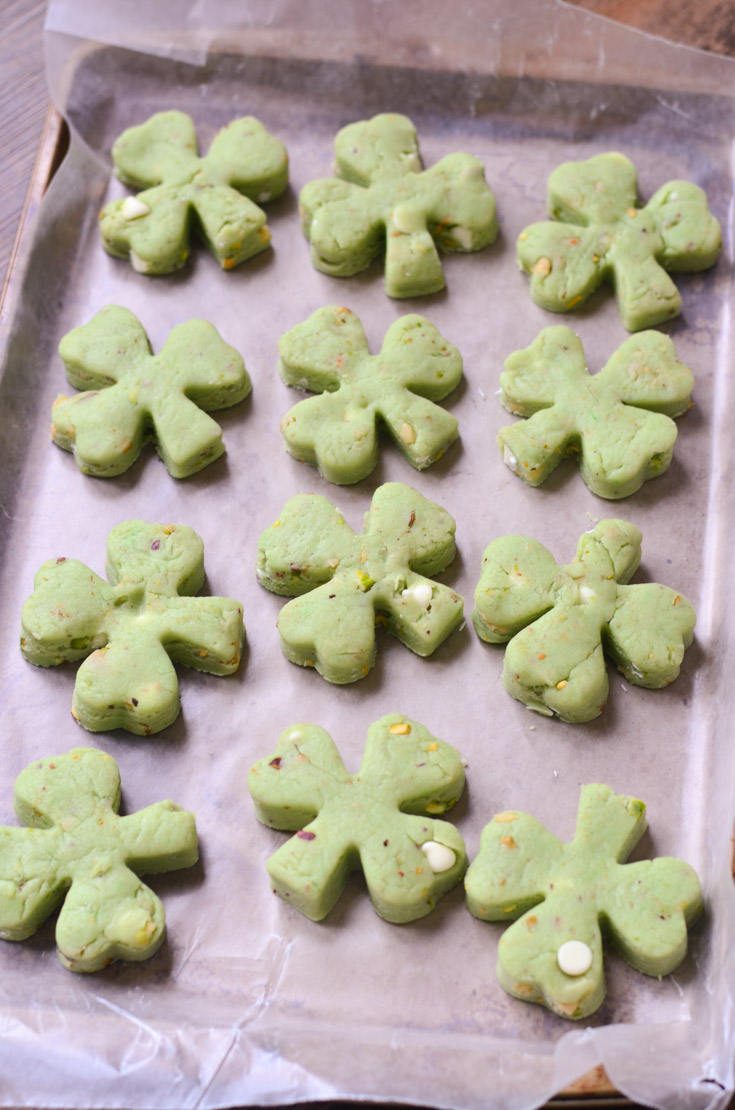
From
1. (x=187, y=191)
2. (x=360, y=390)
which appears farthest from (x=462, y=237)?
(x=187, y=191)

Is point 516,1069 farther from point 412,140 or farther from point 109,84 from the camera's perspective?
point 109,84

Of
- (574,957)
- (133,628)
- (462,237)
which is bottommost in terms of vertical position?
(574,957)

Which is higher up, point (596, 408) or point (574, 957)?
point (596, 408)

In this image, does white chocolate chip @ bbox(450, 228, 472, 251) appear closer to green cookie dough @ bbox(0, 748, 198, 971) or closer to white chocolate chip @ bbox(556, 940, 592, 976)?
green cookie dough @ bbox(0, 748, 198, 971)

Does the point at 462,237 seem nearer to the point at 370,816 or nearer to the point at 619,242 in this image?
the point at 619,242

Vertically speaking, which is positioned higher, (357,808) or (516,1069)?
(357,808)

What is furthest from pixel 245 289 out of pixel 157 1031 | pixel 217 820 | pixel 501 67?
pixel 157 1031

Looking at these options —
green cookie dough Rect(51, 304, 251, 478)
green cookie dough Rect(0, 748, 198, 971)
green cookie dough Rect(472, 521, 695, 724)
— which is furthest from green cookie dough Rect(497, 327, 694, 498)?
green cookie dough Rect(0, 748, 198, 971)

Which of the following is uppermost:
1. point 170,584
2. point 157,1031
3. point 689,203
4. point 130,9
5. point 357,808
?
point 130,9
